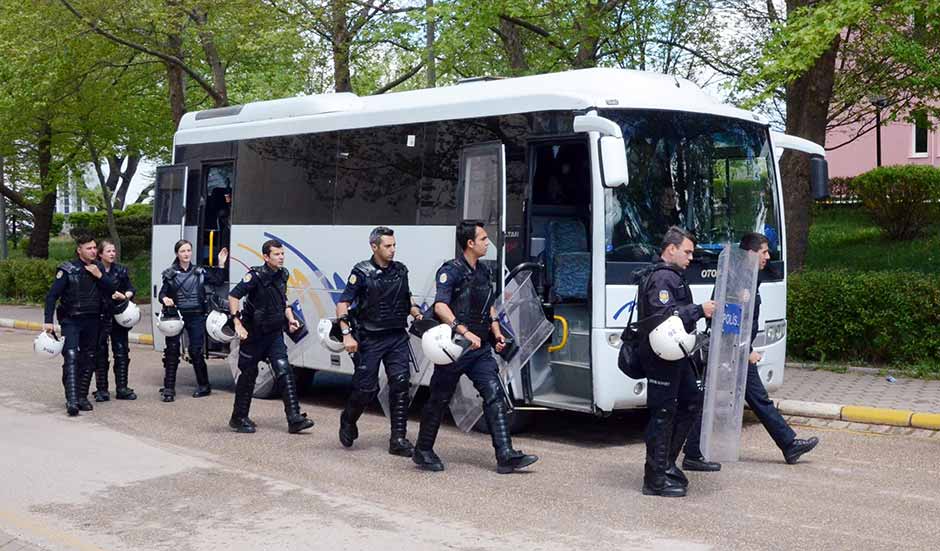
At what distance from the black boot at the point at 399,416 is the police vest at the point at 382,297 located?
0.48 meters

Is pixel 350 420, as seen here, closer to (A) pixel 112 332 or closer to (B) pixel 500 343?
(B) pixel 500 343

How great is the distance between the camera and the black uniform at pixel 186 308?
1354 centimetres

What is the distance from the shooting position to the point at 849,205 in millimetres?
31016

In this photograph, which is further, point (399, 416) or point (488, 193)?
point (488, 193)

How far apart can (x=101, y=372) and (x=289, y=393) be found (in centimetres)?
325

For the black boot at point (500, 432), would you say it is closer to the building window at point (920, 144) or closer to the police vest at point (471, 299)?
the police vest at point (471, 299)

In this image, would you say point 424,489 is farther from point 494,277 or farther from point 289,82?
point 289,82

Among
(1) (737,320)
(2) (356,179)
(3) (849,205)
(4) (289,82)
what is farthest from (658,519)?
(3) (849,205)

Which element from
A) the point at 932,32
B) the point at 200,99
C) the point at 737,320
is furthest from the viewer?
the point at 200,99

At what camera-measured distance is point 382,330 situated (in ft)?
31.6

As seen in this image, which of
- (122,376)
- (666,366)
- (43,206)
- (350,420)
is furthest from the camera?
(43,206)

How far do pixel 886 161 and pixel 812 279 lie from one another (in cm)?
3037

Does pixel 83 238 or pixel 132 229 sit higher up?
pixel 132 229

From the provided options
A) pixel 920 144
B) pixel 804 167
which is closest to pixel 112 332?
pixel 804 167
